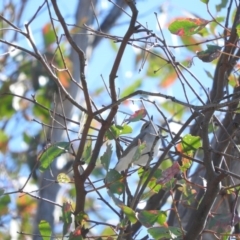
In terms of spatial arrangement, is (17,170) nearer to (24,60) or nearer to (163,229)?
(24,60)

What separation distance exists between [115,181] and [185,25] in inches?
16.6

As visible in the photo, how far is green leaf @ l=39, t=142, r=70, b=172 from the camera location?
167 centimetres

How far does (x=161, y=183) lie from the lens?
61.8 inches

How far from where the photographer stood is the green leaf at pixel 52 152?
1669 millimetres

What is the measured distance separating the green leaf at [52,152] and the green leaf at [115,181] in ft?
0.43

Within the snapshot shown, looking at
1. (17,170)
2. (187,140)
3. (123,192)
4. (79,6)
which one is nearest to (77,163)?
(123,192)

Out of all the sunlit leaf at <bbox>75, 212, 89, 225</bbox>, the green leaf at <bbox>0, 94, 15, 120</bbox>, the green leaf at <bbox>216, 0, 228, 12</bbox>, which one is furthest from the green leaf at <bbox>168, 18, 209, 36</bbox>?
the green leaf at <bbox>0, 94, 15, 120</bbox>

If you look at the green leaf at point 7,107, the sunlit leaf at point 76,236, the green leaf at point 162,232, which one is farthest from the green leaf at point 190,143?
the green leaf at point 7,107

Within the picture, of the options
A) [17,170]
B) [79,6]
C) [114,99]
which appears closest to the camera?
[114,99]

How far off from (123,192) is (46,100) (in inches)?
98.6

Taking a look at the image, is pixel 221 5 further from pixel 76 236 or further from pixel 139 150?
pixel 76 236

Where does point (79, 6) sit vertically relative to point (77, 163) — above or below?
above

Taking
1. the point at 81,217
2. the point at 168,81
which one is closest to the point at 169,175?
the point at 81,217

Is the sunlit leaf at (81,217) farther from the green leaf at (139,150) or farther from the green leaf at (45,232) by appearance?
the green leaf at (139,150)
